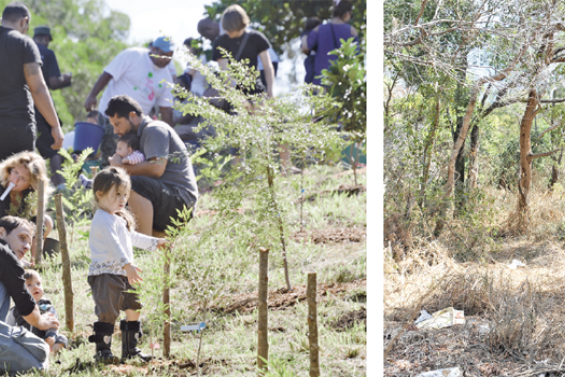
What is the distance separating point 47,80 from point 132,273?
1.20 meters

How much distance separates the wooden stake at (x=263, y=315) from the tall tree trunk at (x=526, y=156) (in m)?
1.68

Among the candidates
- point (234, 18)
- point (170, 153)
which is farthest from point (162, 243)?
point (234, 18)

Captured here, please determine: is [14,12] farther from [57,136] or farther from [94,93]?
[57,136]

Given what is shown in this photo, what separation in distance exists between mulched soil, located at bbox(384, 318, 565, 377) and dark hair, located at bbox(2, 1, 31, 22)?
293cm

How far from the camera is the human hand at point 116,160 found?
3.27 m

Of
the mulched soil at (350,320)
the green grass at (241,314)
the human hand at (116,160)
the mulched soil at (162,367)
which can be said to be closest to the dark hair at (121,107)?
the human hand at (116,160)

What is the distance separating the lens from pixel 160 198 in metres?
3.37

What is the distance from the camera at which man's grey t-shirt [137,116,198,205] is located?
10.9 feet

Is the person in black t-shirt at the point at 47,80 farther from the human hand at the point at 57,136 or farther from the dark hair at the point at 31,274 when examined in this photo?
the dark hair at the point at 31,274

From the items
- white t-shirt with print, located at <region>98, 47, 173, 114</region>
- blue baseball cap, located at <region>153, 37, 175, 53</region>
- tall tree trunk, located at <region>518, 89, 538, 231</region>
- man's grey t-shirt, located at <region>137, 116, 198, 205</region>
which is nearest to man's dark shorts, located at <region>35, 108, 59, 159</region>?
white t-shirt with print, located at <region>98, 47, 173, 114</region>

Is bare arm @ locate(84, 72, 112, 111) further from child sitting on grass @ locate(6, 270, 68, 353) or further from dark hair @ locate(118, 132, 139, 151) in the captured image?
child sitting on grass @ locate(6, 270, 68, 353)

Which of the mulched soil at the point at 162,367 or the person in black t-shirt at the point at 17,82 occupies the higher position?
the person in black t-shirt at the point at 17,82

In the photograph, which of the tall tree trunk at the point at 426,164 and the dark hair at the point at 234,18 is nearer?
the dark hair at the point at 234,18

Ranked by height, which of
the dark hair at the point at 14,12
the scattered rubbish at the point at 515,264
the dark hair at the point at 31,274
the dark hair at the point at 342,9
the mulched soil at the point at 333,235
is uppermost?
the dark hair at the point at 342,9
